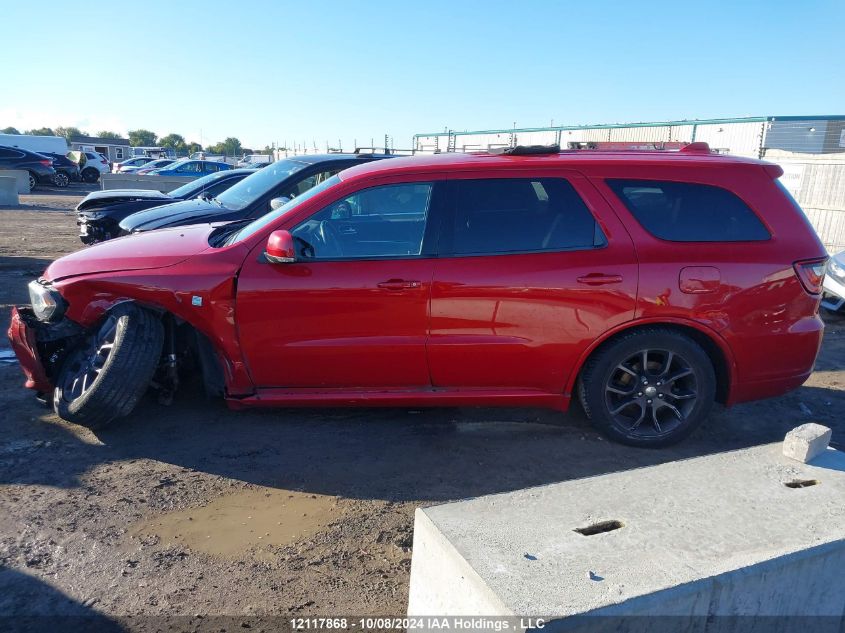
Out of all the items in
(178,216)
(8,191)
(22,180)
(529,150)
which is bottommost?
(8,191)

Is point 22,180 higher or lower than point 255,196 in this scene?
lower

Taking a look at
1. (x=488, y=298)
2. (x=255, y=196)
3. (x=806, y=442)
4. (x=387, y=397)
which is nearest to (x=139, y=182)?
(x=255, y=196)

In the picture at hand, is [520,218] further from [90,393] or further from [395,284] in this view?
[90,393]

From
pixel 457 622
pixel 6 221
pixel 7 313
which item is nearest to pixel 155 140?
pixel 6 221

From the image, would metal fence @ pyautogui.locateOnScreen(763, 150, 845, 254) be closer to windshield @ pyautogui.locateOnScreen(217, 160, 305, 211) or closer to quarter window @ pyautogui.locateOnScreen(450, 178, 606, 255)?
windshield @ pyautogui.locateOnScreen(217, 160, 305, 211)

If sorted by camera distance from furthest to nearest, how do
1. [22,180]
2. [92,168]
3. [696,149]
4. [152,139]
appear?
[152,139] → [92,168] → [22,180] → [696,149]

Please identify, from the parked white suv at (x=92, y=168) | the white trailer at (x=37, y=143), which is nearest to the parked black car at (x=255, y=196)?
the parked white suv at (x=92, y=168)

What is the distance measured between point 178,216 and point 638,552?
262 inches

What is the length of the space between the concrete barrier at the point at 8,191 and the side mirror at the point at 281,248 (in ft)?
65.0

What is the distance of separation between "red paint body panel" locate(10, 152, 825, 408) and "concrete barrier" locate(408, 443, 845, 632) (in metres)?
1.34

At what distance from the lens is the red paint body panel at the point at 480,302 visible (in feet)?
13.2

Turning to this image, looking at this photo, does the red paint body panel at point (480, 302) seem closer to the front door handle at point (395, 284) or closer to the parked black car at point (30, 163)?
the front door handle at point (395, 284)

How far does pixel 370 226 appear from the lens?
4383 millimetres

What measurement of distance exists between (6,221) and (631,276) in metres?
16.5
